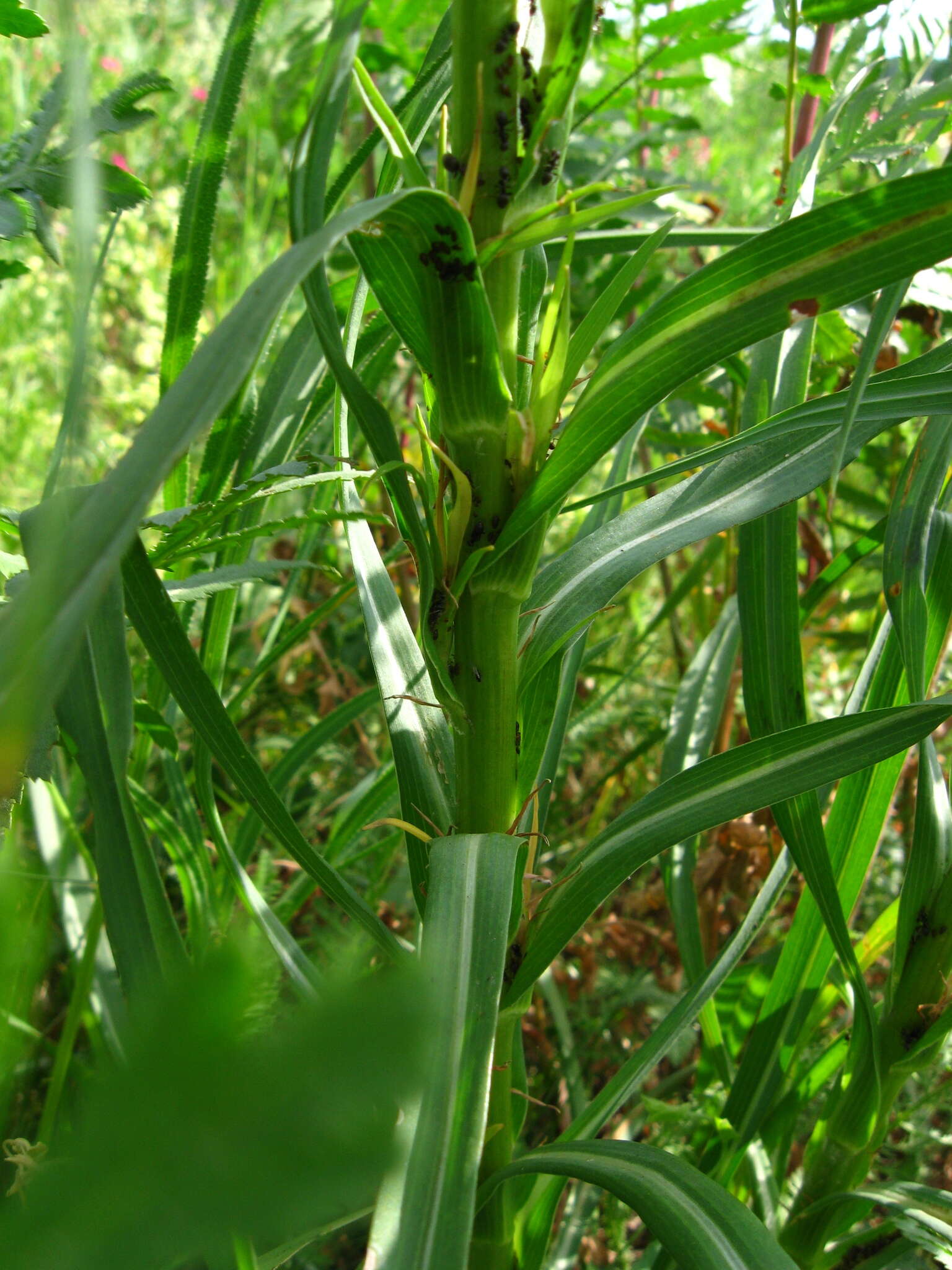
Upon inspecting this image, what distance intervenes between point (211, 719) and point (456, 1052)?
0.20 metres

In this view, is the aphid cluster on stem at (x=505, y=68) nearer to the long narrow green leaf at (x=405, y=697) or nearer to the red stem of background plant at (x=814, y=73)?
the long narrow green leaf at (x=405, y=697)

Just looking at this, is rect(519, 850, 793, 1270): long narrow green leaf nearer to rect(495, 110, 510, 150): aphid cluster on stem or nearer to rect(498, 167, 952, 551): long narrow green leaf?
rect(498, 167, 952, 551): long narrow green leaf

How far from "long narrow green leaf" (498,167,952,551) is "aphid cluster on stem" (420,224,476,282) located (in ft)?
0.29

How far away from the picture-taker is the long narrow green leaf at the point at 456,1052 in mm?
315

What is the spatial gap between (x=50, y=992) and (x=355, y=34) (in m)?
0.91

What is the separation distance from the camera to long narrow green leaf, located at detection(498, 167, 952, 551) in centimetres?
38

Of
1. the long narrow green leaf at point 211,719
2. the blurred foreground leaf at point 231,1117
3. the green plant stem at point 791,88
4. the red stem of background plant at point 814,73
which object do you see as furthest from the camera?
the red stem of background plant at point 814,73

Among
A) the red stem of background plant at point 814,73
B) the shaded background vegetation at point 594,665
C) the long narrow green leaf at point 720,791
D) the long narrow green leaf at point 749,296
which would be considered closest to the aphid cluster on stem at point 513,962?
the long narrow green leaf at point 720,791

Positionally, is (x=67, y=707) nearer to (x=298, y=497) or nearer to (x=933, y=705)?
(x=933, y=705)

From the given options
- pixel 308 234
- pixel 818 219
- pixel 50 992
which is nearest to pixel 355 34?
pixel 308 234

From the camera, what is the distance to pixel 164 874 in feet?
3.46

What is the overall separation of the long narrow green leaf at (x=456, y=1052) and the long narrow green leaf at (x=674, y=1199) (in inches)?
4.7

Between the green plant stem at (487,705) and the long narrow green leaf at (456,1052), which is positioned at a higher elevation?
the green plant stem at (487,705)

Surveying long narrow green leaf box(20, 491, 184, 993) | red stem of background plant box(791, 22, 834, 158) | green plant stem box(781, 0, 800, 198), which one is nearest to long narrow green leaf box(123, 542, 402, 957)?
long narrow green leaf box(20, 491, 184, 993)
